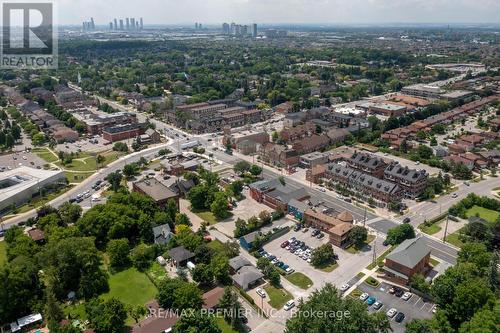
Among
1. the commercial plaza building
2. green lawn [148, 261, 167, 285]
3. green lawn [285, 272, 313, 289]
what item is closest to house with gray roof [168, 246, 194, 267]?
green lawn [148, 261, 167, 285]

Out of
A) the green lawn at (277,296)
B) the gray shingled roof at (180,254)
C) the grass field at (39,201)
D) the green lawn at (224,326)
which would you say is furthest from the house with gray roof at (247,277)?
the grass field at (39,201)

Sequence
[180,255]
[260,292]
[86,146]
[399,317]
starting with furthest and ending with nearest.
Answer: [86,146]
[180,255]
[260,292]
[399,317]

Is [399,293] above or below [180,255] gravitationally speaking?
below

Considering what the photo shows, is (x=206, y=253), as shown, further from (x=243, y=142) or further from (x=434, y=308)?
(x=243, y=142)

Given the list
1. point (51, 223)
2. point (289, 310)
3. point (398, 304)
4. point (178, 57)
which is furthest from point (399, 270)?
point (178, 57)

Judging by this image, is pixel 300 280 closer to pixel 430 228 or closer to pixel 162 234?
pixel 162 234

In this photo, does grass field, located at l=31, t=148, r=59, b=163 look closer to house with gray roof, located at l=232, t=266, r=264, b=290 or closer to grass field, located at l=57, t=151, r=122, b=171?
grass field, located at l=57, t=151, r=122, b=171

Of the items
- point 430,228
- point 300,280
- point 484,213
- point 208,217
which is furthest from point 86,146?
point 484,213
